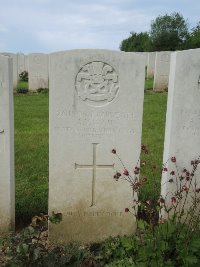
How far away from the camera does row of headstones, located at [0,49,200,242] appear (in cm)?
372

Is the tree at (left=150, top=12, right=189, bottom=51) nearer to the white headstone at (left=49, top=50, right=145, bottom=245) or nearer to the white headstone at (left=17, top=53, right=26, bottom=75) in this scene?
the white headstone at (left=17, top=53, right=26, bottom=75)

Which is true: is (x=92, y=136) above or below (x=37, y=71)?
below

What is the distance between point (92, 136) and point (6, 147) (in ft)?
2.80

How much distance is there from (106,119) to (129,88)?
1.24ft

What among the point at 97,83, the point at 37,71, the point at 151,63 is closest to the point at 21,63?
the point at 37,71

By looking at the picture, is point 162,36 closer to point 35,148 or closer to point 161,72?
point 161,72

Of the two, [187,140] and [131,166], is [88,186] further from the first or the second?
[187,140]

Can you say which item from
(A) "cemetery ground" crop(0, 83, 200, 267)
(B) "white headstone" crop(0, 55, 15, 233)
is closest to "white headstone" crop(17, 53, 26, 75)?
(A) "cemetery ground" crop(0, 83, 200, 267)

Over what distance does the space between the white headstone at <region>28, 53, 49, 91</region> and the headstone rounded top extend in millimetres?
11693

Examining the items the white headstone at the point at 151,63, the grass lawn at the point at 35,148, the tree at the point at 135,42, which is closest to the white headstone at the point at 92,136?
the grass lawn at the point at 35,148

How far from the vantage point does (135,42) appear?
51500 millimetres

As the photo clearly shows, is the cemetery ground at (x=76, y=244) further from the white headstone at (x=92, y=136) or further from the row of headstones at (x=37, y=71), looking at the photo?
the row of headstones at (x=37, y=71)

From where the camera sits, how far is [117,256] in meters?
3.58

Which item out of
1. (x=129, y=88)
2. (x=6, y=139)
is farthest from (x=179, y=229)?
(x=6, y=139)
